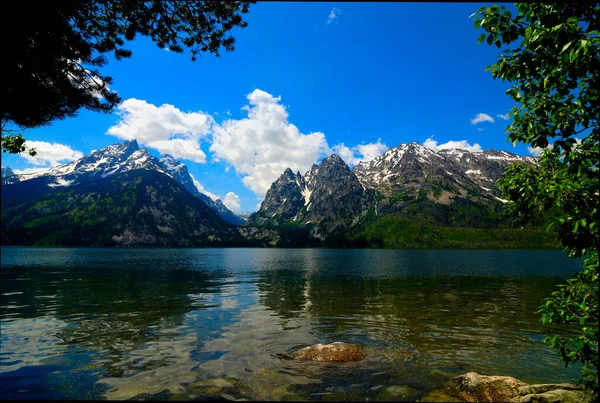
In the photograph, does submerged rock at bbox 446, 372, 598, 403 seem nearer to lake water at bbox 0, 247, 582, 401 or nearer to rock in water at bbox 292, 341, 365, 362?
lake water at bbox 0, 247, 582, 401

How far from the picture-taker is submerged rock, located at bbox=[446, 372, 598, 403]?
13023 millimetres

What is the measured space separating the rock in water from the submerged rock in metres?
6.27

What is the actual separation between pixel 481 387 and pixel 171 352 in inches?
747

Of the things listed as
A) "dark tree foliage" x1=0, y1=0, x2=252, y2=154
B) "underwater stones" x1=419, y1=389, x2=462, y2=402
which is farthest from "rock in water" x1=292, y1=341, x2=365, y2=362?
"dark tree foliage" x1=0, y1=0, x2=252, y2=154

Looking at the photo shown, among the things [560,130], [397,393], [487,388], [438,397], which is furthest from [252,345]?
[560,130]

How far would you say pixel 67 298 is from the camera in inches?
1874

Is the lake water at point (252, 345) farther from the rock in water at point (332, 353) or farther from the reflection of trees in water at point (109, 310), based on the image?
the rock in water at point (332, 353)

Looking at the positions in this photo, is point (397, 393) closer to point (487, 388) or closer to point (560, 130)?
point (487, 388)

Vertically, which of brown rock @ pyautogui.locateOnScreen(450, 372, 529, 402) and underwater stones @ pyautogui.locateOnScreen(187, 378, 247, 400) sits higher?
brown rock @ pyautogui.locateOnScreen(450, 372, 529, 402)

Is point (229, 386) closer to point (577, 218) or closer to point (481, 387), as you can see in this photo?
point (481, 387)

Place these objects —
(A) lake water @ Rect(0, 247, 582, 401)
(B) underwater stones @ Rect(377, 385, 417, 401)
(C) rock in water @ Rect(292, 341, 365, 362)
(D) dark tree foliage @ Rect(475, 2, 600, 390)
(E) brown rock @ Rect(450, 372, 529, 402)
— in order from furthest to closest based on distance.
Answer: (C) rock in water @ Rect(292, 341, 365, 362)
(A) lake water @ Rect(0, 247, 582, 401)
(B) underwater stones @ Rect(377, 385, 417, 401)
(E) brown rock @ Rect(450, 372, 529, 402)
(D) dark tree foliage @ Rect(475, 2, 600, 390)

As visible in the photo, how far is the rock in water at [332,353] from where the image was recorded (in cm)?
2095

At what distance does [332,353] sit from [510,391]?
9853 mm

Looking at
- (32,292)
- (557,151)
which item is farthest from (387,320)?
(32,292)
